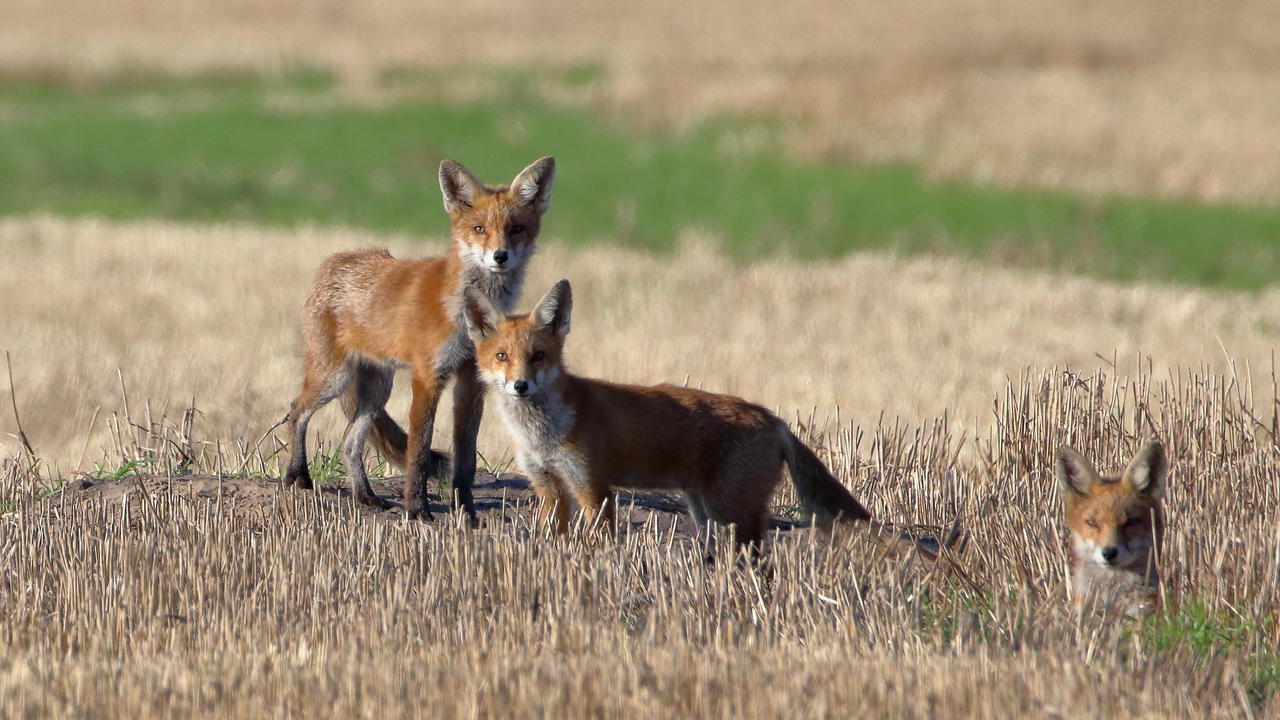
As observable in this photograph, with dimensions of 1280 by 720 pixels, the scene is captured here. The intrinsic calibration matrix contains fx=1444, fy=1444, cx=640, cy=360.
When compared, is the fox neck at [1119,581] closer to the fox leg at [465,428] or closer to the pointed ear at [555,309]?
the pointed ear at [555,309]

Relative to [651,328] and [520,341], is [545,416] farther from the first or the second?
[651,328]

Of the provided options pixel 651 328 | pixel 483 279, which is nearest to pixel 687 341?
pixel 651 328

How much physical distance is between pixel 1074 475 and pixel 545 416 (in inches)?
105

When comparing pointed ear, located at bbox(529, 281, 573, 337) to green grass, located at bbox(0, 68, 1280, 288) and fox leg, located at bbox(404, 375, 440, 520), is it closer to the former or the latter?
fox leg, located at bbox(404, 375, 440, 520)

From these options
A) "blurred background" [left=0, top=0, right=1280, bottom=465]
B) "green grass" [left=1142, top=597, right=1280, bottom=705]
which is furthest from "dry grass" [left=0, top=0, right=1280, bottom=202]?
"green grass" [left=1142, top=597, right=1280, bottom=705]

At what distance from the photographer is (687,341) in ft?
48.2

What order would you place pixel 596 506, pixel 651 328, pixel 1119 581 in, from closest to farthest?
pixel 1119 581 → pixel 596 506 → pixel 651 328

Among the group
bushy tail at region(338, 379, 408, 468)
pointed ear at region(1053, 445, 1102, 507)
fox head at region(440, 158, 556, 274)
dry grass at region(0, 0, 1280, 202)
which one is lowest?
pointed ear at region(1053, 445, 1102, 507)

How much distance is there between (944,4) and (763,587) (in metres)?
40.2

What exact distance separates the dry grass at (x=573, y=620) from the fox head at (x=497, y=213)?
1.48m

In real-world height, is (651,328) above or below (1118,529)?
above

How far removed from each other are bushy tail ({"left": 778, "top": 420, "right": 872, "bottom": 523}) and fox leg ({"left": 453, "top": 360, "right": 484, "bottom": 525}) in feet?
5.66

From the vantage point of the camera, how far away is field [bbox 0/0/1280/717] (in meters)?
5.59

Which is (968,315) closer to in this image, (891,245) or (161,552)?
(891,245)
